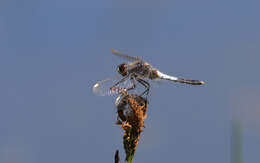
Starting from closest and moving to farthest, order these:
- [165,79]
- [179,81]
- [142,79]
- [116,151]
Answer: [116,151], [142,79], [165,79], [179,81]

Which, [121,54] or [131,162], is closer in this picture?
[131,162]

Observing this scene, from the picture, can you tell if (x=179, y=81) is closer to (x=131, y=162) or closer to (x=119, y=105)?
(x=119, y=105)

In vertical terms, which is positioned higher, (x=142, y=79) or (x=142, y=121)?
(x=142, y=79)

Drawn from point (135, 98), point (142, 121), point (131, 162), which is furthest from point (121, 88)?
point (131, 162)

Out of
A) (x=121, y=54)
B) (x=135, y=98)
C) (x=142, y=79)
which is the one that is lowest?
(x=135, y=98)

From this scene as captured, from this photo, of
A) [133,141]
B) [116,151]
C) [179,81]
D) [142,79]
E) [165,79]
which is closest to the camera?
[116,151]

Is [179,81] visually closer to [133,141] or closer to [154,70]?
[154,70]

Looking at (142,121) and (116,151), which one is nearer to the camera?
(116,151)

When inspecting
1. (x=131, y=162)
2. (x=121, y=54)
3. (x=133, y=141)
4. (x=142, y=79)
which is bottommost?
(x=131, y=162)

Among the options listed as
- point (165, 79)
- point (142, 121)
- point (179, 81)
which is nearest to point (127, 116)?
point (142, 121)
